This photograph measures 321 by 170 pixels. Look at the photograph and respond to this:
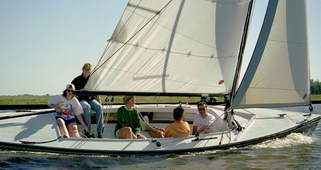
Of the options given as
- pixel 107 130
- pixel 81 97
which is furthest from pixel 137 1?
pixel 107 130

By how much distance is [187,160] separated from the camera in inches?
381

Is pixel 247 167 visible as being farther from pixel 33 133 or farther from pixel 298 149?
pixel 33 133

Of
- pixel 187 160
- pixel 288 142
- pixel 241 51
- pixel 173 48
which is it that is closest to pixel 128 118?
pixel 187 160

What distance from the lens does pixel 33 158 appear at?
9.25 meters

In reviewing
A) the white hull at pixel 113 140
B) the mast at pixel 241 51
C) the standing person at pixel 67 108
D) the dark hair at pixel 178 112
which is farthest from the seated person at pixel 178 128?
the mast at pixel 241 51

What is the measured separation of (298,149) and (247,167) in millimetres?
3004

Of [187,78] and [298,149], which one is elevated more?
[187,78]

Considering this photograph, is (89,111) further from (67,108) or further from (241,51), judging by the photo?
(241,51)

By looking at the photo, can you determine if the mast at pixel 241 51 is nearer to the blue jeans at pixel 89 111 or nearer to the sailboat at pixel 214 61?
the sailboat at pixel 214 61

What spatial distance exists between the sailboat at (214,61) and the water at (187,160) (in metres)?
0.36

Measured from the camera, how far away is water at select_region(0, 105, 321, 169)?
895 cm

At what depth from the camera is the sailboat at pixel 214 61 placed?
434 inches

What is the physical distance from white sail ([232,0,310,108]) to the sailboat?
0.03 m

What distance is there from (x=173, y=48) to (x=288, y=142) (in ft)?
13.9
